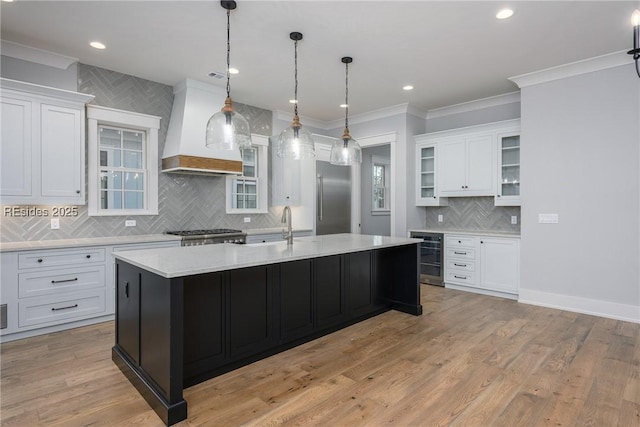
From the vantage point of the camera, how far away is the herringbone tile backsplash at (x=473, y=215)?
538cm

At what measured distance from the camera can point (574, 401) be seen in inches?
90.0

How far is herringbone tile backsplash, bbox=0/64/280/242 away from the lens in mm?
3906

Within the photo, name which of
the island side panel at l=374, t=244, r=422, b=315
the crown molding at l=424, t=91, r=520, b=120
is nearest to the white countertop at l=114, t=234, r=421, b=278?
the island side panel at l=374, t=244, r=422, b=315

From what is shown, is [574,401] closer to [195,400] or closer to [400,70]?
[195,400]

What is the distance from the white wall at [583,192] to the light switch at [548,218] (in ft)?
0.16

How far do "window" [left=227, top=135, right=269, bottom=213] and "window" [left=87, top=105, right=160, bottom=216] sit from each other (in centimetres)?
140

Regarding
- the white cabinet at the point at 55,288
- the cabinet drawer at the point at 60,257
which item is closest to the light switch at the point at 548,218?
the white cabinet at the point at 55,288

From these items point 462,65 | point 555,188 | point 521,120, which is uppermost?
point 462,65

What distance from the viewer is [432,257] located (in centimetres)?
567

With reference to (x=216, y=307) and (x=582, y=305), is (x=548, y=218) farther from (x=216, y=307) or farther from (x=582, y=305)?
(x=216, y=307)

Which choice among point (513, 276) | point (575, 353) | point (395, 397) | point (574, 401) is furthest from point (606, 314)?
point (395, 397)

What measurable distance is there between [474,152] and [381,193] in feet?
8.83

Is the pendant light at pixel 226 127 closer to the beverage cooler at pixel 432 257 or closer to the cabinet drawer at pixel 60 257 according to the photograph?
the cabinet drawer at pixel 60 257

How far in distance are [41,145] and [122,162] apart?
1.02 meters
